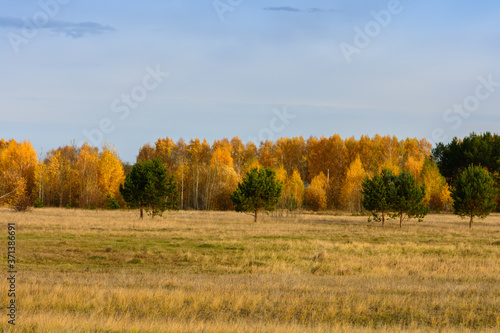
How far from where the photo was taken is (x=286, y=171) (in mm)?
90500

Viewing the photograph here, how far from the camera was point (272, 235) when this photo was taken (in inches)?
1357

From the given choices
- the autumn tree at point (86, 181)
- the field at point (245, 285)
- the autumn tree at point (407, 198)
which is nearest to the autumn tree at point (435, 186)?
the autumn tree at point (407, 198)

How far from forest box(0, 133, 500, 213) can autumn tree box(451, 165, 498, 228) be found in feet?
70.9

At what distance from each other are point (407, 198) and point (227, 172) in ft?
139

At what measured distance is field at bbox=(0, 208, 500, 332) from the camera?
1031 cm

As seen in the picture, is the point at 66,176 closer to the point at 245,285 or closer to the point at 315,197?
the point at 315,197

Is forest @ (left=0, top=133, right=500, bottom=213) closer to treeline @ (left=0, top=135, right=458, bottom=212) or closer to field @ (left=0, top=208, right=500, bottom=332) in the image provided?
treeline @ (left=0, top=135, right=458, bottom=212)

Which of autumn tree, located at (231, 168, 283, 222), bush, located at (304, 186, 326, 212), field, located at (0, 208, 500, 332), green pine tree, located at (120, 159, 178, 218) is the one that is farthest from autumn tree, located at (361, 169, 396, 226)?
bush, located at (304, 186, 326, 212)

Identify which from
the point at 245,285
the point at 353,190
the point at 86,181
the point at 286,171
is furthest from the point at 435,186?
the point at 245,285

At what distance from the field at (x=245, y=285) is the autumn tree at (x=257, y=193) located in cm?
1814

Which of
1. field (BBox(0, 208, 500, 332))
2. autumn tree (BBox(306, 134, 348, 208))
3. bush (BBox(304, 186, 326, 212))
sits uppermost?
autumn tree (BBox(306, 134, 348, 208))

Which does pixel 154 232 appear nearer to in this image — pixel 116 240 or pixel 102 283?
pixel 116 240

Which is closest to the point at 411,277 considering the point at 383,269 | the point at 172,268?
the point at 383,269

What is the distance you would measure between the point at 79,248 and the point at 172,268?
22.8 ft
